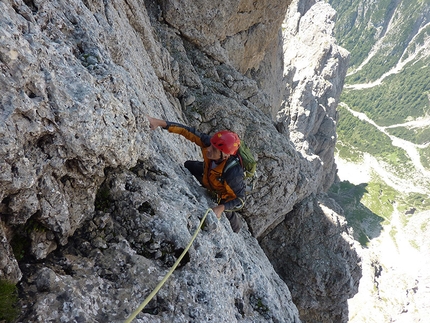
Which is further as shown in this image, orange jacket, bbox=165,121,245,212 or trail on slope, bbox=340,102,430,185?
trail on slope, bbox=340,102,430,185

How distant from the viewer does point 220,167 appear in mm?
8523

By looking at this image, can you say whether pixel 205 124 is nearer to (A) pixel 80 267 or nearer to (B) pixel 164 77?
(B) pixel 164 77

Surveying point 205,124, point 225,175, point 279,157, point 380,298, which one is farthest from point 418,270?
point 225,175

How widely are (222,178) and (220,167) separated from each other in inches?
13.8

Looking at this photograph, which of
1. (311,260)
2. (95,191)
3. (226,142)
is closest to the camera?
(95,191)

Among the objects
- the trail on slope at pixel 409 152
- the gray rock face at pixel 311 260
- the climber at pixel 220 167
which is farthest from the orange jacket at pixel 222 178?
the trail on slope at pixel 409 152

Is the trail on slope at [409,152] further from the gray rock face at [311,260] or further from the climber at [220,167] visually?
the climber at [220,167]

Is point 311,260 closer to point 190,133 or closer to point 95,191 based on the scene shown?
point 190,133

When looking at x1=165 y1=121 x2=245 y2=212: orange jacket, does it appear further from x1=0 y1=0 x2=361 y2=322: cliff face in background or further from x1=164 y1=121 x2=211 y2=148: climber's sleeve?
x1=0 y1=0 x2=361 y2=322: cliff face in background

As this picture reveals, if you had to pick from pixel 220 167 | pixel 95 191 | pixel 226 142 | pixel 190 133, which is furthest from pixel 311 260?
pixel 95 191

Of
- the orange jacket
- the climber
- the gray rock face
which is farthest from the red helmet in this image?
the gray rock face

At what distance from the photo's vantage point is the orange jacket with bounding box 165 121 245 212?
8.43m

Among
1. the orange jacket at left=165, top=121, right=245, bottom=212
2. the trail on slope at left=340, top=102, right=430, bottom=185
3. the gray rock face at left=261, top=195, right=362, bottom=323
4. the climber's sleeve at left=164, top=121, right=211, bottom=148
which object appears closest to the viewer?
the orange jacket at left=165, top=121, right=245, bottom=212

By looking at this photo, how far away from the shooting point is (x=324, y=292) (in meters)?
24.3
